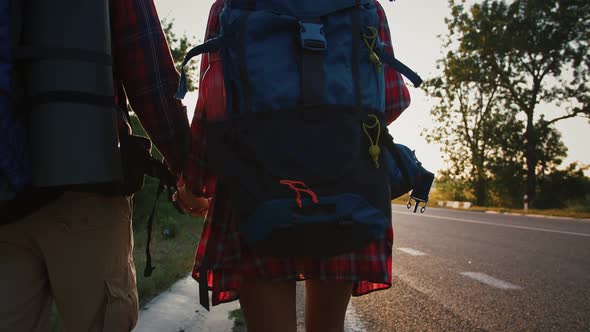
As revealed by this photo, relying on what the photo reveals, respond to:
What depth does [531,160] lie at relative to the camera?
30062 mm

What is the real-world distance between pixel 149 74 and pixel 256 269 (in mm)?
652

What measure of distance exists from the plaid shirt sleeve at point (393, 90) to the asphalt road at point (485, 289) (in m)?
2.54


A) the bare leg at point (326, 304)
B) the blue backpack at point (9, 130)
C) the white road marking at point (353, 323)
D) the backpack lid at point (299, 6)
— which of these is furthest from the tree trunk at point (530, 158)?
the blue backpack at point (9, 130)

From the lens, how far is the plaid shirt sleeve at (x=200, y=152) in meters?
1.51

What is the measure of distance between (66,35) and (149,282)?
3.44 metres

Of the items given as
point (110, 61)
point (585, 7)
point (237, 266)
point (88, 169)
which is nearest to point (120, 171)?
point (88, 169)

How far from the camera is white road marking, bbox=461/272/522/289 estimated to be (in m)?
5.20

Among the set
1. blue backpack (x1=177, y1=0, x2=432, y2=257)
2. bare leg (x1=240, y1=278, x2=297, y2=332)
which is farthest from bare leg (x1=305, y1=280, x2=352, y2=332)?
blue backpack (x1=177, y1=0, x2=432, y2=257)

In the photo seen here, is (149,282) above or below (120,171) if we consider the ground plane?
below

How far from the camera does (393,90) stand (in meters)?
1.61

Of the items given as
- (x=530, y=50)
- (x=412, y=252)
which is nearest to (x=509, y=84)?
(x=530, y=50)

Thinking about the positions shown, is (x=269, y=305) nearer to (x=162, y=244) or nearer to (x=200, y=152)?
(x=200, y=152)

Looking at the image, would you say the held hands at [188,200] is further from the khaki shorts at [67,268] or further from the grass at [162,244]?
the grass at [162,244]

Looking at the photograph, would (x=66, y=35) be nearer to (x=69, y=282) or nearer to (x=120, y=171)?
(x=120, y=171)
